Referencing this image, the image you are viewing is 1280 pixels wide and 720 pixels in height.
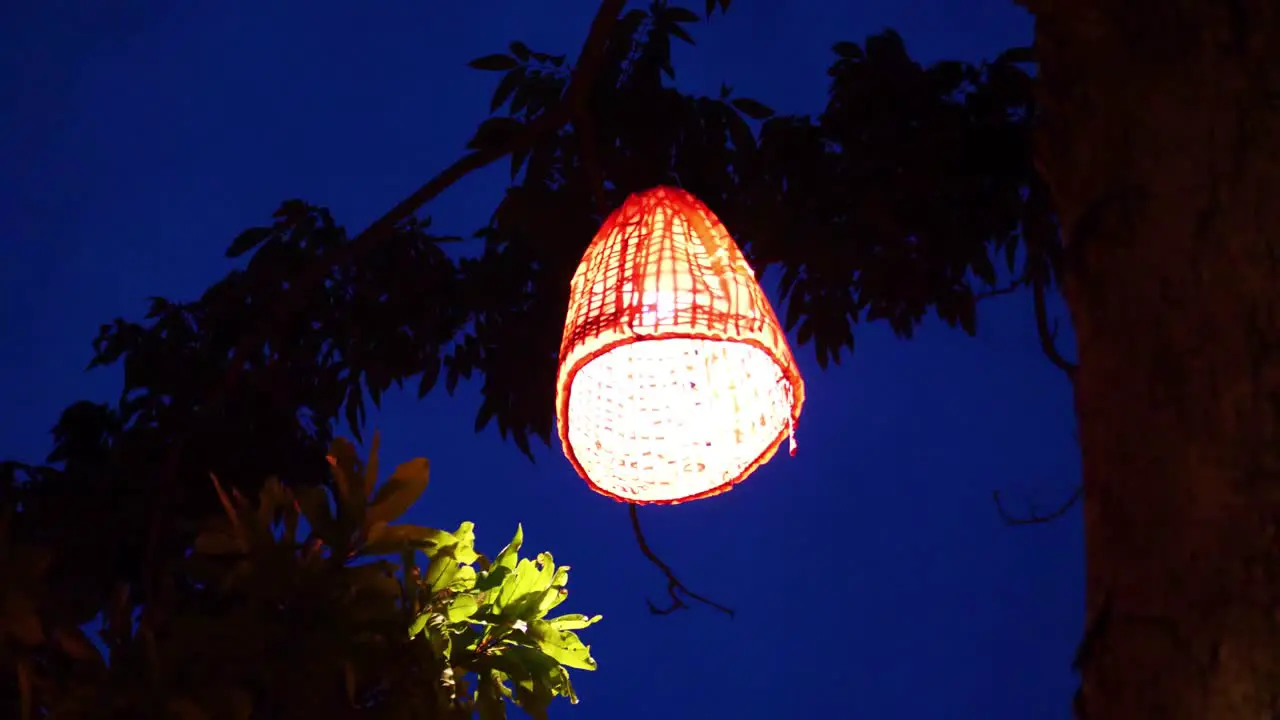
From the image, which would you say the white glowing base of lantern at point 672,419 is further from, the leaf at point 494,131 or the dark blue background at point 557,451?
the dark blue background at point 557,451

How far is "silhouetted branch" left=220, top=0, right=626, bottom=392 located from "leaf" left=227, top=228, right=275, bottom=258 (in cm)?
57

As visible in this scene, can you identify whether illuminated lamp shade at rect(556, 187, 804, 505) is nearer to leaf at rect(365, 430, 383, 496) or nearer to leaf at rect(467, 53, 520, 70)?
leaf at rect(365, 430, 383, 496)

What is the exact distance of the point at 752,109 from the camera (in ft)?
6.77

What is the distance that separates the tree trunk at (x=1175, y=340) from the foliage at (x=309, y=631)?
81 centimetres

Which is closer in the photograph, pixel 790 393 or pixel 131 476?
pixel 790 393

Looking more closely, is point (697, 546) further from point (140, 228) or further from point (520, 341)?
point (520, 341)

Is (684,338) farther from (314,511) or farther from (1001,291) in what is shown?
(1001,291)

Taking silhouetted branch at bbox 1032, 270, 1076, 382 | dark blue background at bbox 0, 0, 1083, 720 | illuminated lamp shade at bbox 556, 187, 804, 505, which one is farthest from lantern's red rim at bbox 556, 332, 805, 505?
dark blue background at bbox 0, 0, 1083, 720

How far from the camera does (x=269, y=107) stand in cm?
2686

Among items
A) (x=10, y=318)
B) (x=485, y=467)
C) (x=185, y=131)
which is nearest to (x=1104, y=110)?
(x=10, y=318)

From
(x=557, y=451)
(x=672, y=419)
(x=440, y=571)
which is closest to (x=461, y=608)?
(x=440, y=571)

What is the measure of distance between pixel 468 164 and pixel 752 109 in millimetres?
724

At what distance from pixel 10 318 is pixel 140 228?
5297mm

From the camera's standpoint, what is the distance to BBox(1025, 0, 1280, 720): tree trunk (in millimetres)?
673
